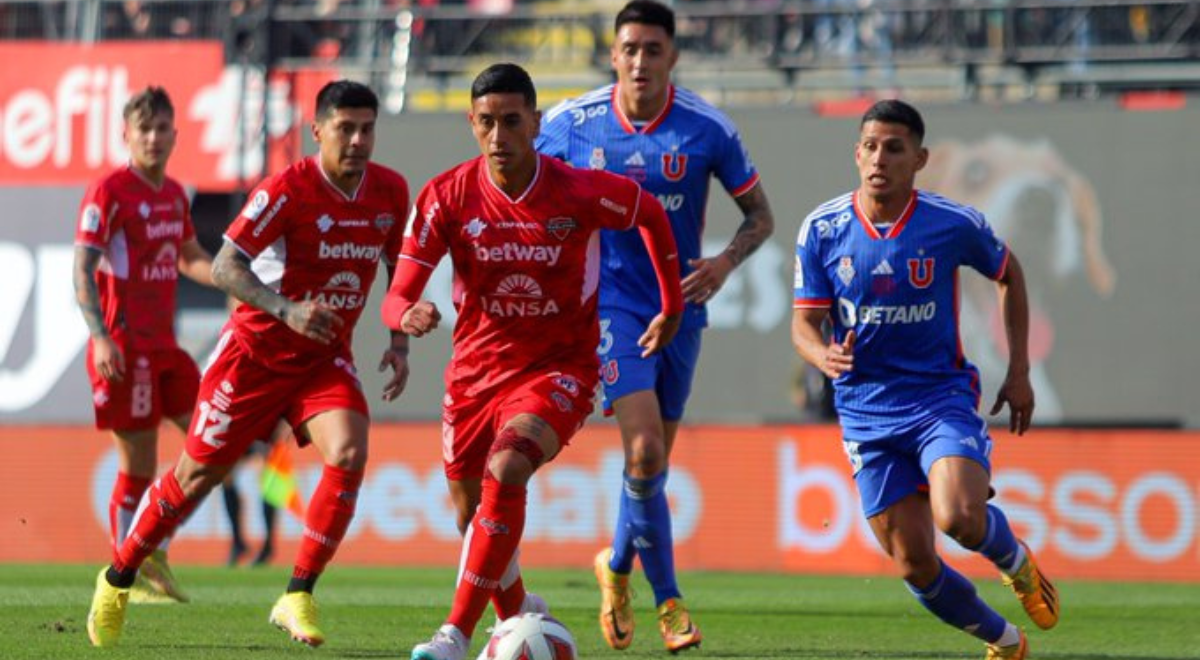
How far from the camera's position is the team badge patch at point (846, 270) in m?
8.92

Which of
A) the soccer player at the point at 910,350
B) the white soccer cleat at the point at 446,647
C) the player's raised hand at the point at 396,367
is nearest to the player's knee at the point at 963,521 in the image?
the soccer player at the point at 910,350

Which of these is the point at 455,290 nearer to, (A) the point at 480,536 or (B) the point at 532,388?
(B) the point at 532,388

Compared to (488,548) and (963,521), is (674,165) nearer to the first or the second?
(963,521)

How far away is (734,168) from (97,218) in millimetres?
3716

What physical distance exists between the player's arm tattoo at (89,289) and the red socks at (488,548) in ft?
13.9

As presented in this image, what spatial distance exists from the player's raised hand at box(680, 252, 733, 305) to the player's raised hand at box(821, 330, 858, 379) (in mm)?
799

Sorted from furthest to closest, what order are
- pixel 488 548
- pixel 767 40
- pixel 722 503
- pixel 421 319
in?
pixel 767 40 < pixel 722 503 < pixel 488 548 < pixel 421 319

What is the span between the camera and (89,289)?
11.6m

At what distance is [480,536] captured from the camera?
7.88m

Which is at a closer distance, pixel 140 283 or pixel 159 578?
pixel 159 578

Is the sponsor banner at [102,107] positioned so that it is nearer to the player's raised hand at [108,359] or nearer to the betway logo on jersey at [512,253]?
the player's raised hand at [108,359]

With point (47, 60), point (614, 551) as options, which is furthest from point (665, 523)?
point (47, 60)

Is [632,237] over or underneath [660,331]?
over

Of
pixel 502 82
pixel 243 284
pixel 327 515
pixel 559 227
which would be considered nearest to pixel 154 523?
pixel 327 515
